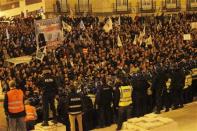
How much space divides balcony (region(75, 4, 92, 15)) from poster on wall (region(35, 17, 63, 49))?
3589 cm

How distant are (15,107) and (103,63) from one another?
9.25 meters

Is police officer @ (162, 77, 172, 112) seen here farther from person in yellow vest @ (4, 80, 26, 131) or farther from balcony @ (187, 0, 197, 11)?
balcony @ (187, 0, 197, 11)

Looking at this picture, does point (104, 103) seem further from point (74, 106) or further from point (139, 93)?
point (74, 106)

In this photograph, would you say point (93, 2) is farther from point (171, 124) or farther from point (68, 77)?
point (171, 124)

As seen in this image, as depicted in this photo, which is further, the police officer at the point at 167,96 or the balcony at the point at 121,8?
the balcony at the point at 121,8

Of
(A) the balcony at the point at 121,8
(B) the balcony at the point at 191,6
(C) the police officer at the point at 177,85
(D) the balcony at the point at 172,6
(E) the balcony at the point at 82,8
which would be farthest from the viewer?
(E) the balcony at the point at 82,8

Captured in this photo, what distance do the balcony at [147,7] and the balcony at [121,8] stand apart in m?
1.61

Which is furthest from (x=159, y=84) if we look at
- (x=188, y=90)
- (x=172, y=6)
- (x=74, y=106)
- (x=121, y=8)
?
(x=121, y=8)

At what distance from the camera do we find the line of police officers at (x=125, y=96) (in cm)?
1433

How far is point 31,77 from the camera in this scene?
18984 mm

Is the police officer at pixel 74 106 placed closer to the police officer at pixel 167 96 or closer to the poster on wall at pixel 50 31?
the poster on wall at pixel 50 31

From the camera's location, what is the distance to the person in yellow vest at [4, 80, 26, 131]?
40.1 feet

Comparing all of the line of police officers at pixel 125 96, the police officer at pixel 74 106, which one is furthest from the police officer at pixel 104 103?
the police officer at pixel 74 106

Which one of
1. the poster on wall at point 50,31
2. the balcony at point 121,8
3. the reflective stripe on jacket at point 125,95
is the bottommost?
the reflective stripe on jacket at point 125,95
